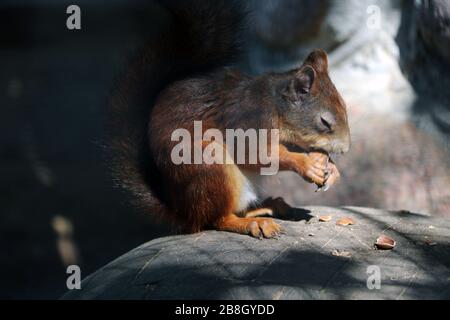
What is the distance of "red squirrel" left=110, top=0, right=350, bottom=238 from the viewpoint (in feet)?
8.04

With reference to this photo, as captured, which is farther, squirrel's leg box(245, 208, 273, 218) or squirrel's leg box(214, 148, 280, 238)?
squirrel's leg box(245, 208, 273, 218)

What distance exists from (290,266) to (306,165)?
47 centimetres

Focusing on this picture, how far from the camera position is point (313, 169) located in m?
2.44

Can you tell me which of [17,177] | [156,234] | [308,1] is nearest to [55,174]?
[17,177]

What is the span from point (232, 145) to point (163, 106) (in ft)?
0.98

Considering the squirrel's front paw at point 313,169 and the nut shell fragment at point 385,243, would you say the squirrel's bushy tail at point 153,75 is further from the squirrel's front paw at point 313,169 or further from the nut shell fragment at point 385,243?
the nut shell fragment at point 385,243

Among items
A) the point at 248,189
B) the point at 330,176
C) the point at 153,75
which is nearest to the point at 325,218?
the point at 330,176

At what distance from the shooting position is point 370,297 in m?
1.85

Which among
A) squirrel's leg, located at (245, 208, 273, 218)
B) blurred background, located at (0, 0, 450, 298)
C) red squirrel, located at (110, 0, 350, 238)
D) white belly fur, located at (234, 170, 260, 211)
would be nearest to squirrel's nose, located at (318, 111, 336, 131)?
red squirrel, located at (110, 0, 350, 238)

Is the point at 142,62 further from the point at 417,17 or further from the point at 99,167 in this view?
the point at 99,167

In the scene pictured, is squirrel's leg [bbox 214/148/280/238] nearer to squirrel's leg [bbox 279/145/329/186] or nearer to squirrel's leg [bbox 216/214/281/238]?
squirrel's leg [bbox 216/214/281/238]

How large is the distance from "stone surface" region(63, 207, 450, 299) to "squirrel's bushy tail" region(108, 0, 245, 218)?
0.26 metres

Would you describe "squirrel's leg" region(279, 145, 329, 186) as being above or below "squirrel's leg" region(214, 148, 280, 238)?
above

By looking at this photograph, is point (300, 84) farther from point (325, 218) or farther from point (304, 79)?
point (325, 218)
